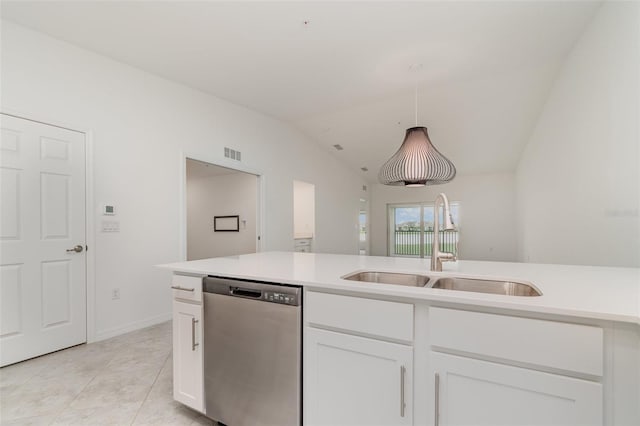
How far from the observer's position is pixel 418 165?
2654 millimetres

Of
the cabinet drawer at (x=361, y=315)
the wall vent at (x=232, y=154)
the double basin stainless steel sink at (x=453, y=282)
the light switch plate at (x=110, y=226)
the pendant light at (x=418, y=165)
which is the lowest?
the cabinet drawer at (x=361, y=315)

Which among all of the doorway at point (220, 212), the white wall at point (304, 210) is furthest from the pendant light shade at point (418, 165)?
the white wall at point (304, 210)

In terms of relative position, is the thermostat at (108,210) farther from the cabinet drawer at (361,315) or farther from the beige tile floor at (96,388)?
the cabinet drawer at (361,315)

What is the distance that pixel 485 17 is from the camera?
9.00ft

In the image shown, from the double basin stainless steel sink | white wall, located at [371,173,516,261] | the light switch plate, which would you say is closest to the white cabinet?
the double basin stainless steel sink

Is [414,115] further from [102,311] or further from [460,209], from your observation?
[102,311]

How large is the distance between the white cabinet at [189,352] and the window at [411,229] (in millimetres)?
8020

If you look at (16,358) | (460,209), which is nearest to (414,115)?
(460,209)

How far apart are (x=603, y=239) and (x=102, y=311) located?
15.3 ft

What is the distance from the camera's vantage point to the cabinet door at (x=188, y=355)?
5.31 feet

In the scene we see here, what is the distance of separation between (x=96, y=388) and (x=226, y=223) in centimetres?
434

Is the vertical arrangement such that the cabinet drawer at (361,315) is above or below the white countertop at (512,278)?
below

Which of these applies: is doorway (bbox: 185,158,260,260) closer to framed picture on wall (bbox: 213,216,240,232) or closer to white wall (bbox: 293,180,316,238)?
framed picture on wall (bbox: 213,216,240,232)

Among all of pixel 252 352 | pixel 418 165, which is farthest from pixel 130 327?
pixel 418 165
